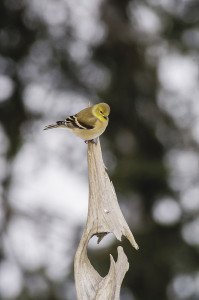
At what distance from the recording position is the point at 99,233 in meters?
1.30

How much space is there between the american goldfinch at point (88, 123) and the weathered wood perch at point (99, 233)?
0.53m

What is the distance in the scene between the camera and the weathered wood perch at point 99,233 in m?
1.19

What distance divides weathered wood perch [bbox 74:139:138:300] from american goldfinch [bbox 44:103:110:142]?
1.73 feet

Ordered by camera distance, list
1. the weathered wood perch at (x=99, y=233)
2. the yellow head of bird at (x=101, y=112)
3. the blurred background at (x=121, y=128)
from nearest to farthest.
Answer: the weathered wood perch at (x=99, y=233) < the yellow head of bird at (x=101, y=112) < the blurred background at (x=121, y=128)

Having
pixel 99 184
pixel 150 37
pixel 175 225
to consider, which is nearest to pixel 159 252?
pixel 175 225

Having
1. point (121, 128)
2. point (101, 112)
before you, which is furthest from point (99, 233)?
point (121, 128)

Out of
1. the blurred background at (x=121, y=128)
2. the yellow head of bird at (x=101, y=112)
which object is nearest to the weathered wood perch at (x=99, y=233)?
the yellow head of bird at (x=101, y=112)

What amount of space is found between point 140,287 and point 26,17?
246 centimetres

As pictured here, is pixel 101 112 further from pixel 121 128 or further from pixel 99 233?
pixel 121 128

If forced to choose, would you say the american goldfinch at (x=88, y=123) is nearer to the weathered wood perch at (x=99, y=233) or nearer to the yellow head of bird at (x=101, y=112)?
the yellow head of bird at (x=101, y=112)

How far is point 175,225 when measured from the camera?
6.38m

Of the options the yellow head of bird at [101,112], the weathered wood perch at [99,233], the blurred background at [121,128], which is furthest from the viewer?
the blurred background at [121,128]

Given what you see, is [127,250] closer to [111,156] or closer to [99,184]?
[111,156]

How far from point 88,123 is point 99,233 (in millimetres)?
888
